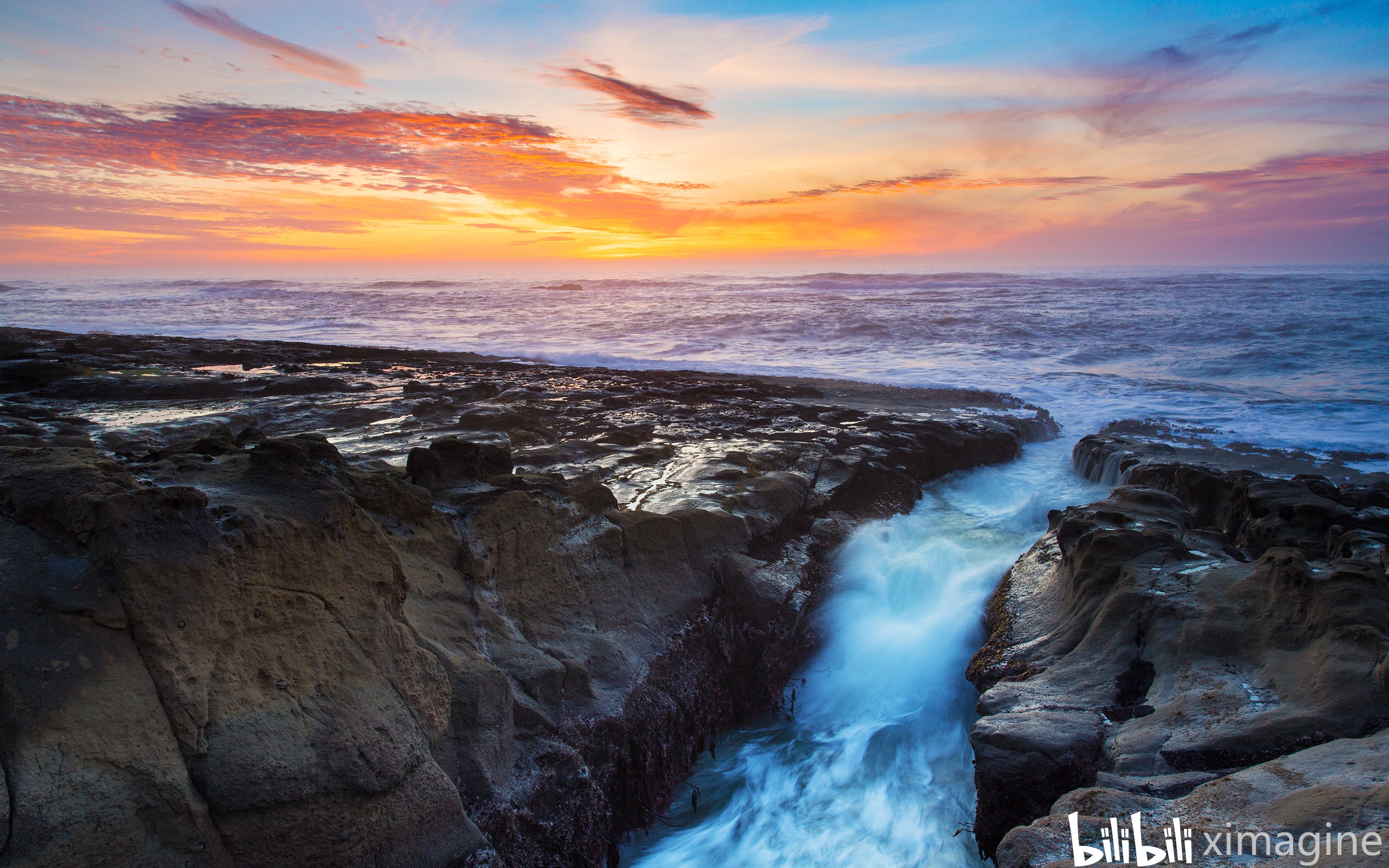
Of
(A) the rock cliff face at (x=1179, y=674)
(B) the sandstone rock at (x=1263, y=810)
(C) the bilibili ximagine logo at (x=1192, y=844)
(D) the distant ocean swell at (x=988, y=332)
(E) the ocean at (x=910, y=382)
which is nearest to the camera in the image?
(C) the bilibili ximagine logo at (x=1192, y=844)

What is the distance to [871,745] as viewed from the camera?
4.72m

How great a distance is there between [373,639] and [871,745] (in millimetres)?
3318

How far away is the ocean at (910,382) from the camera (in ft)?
13.9

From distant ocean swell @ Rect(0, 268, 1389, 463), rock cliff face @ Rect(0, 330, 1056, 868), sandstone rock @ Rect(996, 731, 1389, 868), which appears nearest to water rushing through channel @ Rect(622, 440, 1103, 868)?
rock cliff face @ Rect(0, 330, 1056, 868)

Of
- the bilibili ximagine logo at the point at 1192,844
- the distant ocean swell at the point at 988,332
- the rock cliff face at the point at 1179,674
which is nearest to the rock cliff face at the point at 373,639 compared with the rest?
the rock cliff face at the point at 1179,674

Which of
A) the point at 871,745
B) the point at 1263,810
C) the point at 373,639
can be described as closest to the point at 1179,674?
the point at 1263,810

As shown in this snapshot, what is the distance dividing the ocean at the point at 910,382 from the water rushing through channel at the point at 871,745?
1 cm

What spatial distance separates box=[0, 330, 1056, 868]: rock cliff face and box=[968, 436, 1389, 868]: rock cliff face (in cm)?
172

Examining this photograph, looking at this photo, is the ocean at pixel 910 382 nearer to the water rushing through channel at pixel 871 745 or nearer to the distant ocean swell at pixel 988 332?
the water rushing through channel at pixel 871 745

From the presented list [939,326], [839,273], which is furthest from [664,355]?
[839,273]

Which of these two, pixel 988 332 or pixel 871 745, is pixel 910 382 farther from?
pixel 871 745

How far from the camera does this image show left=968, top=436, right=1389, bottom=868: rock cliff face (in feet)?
9.07

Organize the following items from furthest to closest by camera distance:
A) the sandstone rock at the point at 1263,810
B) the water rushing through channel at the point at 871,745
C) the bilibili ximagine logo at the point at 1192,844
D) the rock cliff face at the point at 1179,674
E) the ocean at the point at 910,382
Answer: the ocean at the point at 910,382 → the water rushing through channel at the point at 871,745 → the rock cliff face at the point at 1179,674 → the sandstone rock at the point at 1263,810 → the bilibili ximagine logo at the point at 1192,844

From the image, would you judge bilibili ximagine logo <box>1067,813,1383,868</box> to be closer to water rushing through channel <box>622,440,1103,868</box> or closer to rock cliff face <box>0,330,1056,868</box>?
water rushing through channel <box>622,440,1103,868</box>
